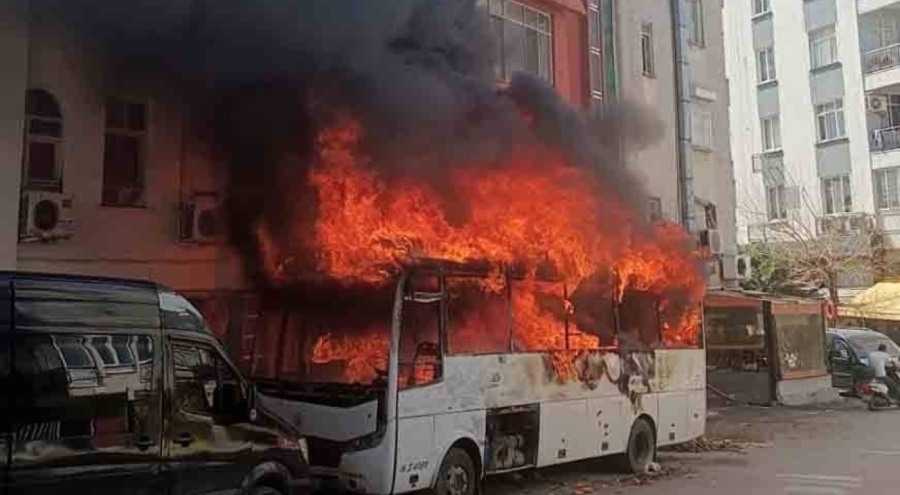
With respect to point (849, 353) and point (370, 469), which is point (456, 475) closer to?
point (370, 469)

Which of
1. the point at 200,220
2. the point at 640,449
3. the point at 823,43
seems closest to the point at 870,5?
the point at 823,43

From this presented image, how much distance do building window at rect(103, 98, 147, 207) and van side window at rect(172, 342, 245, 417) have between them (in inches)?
192

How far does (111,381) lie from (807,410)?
1691 centimetres

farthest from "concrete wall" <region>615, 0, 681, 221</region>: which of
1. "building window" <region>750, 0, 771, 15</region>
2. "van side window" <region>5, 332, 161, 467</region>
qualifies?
"building window" <region>750, 0, 771, 15</region>

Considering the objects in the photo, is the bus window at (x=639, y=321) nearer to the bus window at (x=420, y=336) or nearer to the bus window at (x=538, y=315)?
the bus window at (x=538, y=315)

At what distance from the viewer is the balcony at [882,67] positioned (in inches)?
1157

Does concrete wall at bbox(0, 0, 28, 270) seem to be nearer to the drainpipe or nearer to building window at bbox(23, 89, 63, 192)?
building window at bbox(23, 89, 63, 192)

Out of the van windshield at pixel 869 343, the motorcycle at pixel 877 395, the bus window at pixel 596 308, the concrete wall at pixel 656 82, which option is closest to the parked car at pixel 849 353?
the van windshield at pixel 869 343

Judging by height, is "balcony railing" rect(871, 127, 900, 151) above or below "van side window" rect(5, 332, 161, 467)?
above

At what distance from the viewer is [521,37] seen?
1594 centimetres

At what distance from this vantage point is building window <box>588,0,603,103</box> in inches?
699

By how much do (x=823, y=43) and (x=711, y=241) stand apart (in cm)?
1617

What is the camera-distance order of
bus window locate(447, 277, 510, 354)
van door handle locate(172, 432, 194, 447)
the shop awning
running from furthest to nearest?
the shop awning < bus window locate(447, 277, 510, 354) < van door handle locate(172, 432, 194, 447)

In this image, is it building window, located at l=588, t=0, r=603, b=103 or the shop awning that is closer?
building window, located at l=588, t=0, r=603, b=103
